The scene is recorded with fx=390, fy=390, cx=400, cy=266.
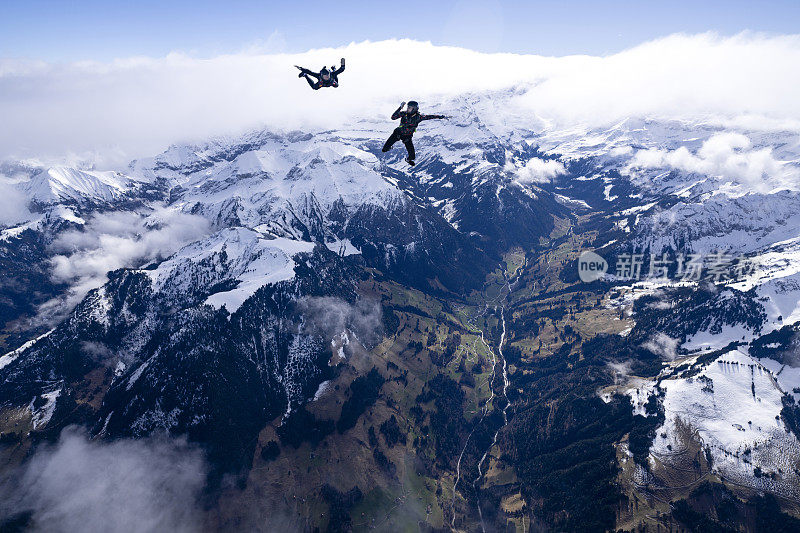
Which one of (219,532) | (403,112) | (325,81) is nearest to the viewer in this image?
(403,112)

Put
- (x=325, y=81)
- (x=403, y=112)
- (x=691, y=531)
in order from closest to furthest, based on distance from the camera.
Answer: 1. (x=403, y=112)
2. (x=325, y=81)
3. (x=691, y=531)

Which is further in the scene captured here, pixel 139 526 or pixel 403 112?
pixel 139 526

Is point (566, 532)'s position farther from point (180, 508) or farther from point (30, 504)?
point (30, 504)

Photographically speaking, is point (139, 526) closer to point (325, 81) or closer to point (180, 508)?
point (180, 508)

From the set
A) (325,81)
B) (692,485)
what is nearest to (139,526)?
(325,81)

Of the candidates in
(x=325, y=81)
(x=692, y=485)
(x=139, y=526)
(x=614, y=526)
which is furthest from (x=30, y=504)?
(x=692, y=485)

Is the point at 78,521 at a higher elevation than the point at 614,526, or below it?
higher

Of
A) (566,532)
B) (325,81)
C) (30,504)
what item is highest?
(325,81)

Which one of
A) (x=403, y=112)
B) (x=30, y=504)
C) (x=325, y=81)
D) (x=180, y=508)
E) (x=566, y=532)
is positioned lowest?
(x=566, y=532)

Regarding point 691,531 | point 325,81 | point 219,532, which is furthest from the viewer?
point 219,532
